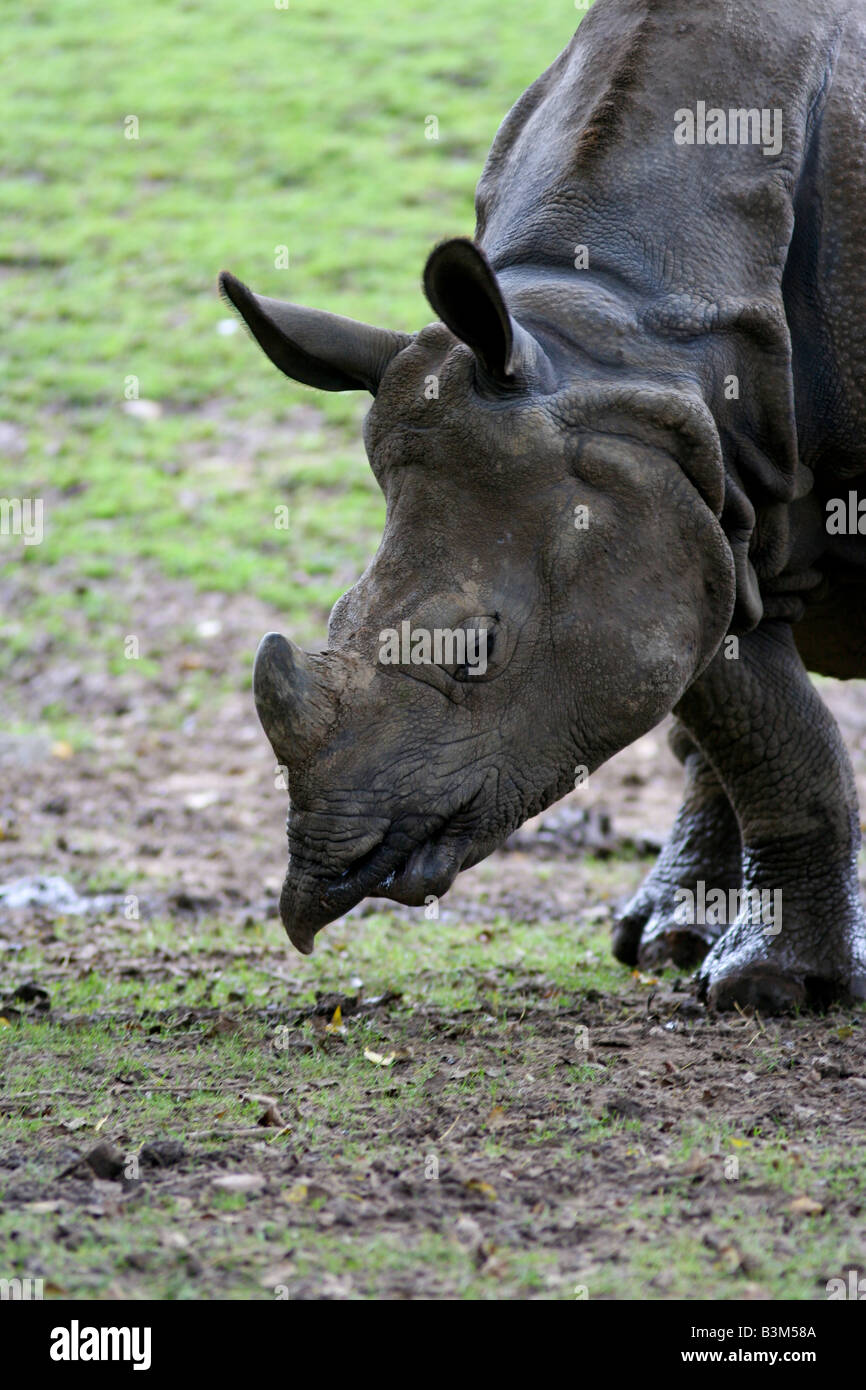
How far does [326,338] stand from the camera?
202 inches

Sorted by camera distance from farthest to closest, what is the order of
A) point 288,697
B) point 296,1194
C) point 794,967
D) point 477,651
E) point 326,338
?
point 794,967
point 326,338
point 477,651
point 288,697
point 296,1194

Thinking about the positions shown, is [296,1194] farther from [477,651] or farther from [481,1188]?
[477,651]

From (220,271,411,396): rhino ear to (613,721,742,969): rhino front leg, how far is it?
8.17 feet

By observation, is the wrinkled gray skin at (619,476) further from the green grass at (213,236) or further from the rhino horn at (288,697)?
the green grass at (213,236)

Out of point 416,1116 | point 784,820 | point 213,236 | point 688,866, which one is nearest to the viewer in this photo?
point 416,1116

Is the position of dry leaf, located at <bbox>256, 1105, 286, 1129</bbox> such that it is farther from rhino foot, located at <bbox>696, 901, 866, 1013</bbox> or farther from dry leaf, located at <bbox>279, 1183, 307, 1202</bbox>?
rhino foot, located at <bbox>696, 901, 866, 1013</bbox>

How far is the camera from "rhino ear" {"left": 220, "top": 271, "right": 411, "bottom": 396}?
16.8ft

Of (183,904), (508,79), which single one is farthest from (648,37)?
(508,79)

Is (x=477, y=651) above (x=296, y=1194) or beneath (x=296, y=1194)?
above

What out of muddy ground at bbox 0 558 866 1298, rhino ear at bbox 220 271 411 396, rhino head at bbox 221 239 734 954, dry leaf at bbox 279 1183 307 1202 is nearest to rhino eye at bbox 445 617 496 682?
rhino head at bbox 221 239 734 954

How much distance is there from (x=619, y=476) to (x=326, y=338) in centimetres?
95

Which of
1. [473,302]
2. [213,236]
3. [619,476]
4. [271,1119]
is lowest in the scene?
[271,1119]

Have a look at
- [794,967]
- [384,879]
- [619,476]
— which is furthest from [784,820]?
[384,879]

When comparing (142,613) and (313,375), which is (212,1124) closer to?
(313,375)
